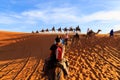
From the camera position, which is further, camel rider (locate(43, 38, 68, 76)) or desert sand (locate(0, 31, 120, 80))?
desert sand (locate(0, 31, 120, 80))

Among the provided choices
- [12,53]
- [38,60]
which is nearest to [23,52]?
[12,53]

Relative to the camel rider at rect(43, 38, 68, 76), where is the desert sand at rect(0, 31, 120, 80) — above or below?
below

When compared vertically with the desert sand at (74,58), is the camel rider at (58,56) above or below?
above

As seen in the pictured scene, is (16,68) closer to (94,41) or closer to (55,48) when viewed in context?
(94,41)

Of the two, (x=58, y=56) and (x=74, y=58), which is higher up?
(x=58, y=56)

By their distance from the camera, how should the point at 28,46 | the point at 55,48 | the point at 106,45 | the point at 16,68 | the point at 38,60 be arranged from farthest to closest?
the point at 28,46
the point at 106,45
the point at 38,60
the point at 16,68
the point at 55,48

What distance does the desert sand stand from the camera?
22250 mm

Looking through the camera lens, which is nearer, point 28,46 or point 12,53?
point 12,53

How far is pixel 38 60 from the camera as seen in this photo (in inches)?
1097

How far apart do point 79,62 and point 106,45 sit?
6559 mm

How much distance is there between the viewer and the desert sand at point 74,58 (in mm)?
22250

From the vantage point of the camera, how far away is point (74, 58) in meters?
27.4

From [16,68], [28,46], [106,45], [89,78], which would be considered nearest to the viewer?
[89,78]

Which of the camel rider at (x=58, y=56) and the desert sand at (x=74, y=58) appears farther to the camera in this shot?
the desert sand at (x=74, y=58)
